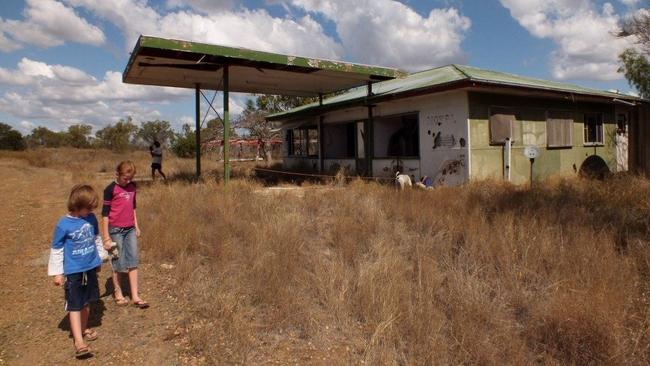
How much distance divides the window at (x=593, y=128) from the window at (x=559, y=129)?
1.28 meters

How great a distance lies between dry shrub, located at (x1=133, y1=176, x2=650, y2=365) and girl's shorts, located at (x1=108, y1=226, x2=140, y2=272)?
646mm

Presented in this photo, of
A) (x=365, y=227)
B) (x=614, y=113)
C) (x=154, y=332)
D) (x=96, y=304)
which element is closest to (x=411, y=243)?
(x=365, y=227)

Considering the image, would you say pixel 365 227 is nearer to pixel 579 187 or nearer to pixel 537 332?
pixel 537 332

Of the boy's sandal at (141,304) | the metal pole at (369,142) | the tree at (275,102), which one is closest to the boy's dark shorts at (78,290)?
the boy's sandal at (141,304)

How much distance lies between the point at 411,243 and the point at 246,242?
2.45 meters

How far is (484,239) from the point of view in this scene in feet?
18.9

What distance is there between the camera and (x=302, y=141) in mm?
20500

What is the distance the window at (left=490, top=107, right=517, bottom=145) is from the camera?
38.9ft

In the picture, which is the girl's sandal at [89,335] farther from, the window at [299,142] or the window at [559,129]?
the window at [299,142]

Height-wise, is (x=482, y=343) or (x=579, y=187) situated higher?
(x=579, y=187)

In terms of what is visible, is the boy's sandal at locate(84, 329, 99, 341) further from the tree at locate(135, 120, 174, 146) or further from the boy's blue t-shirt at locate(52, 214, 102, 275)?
the tree at locate(135, 120, 174, 146)

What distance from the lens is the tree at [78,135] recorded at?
216ft

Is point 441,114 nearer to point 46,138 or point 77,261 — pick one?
point 77,261

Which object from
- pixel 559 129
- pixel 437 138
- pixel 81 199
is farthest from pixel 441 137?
pixel 81 199
